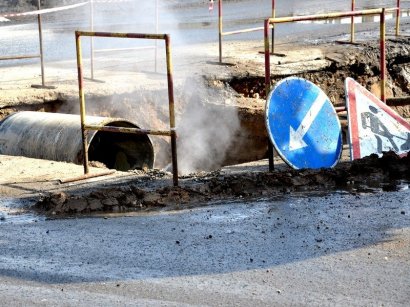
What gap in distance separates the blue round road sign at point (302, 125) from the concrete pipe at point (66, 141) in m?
1.97

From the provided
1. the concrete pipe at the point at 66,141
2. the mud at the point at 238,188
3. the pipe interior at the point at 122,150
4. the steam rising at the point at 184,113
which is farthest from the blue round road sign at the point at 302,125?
the steam rising at the point at 184,113

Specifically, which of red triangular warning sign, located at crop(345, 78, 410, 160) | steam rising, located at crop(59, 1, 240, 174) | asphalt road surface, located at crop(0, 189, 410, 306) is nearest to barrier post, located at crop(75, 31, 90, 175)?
asphalt road surface, located at crop(0, 189, 410, 306)

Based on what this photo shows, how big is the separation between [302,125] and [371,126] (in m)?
0.95

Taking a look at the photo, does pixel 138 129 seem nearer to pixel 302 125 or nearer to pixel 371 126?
pixel 302 125

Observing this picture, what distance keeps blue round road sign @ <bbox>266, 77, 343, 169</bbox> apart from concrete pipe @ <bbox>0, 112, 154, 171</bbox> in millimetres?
1965

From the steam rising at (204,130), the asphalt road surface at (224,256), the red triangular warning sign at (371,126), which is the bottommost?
the steam rising at (204,130)

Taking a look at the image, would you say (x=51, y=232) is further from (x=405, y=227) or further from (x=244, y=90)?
(x=244, y=90)

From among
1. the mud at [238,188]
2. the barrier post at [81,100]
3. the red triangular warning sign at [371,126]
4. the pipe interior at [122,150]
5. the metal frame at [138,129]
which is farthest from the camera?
the pipe interior at [122,150]

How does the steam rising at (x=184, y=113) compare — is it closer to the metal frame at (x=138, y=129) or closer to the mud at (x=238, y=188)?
the metal frame at (x=138, y=129)

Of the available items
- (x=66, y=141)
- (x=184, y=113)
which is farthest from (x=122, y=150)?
(x=184, y=113)

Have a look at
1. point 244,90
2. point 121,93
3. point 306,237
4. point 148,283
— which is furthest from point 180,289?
point 244,90

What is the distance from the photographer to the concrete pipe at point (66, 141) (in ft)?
35.2

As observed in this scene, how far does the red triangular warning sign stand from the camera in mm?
10328

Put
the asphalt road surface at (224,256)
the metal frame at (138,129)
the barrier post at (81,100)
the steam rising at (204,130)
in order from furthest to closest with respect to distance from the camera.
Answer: the steam rising at (204,130)
the barrier post at (81,100)
the metal frame at (138,129)
the asphalt road surface at (224,256)
